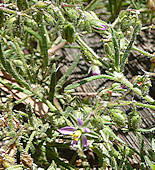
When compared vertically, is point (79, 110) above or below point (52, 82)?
below

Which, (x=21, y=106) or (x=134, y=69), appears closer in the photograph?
(x=21, y=106)

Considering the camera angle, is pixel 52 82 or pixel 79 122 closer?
pixel 79 122

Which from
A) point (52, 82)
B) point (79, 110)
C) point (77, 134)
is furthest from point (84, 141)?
point (52, 82)

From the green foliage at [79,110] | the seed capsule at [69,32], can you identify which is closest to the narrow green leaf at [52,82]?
the green foliage at [79,110]

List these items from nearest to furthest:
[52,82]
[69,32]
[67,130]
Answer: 1. [69,32]
2. [67,130]
3. [52,82]

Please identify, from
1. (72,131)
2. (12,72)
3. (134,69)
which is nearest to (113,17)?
(134,69)

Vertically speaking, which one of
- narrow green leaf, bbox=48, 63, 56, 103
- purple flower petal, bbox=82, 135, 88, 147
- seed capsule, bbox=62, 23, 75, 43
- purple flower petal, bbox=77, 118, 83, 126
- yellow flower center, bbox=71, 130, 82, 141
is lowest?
purple flower petal, bbox=82, 135, 88, 147

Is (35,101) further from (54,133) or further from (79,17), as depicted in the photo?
(79,17)

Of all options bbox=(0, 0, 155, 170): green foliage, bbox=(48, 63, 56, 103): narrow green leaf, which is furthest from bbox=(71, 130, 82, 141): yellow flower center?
bbox=(48, 63, 56, 103): narrow green leaf

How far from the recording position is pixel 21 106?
1.47 m

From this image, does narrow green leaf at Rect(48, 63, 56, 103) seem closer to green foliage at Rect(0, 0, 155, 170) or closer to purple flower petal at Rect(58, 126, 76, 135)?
green foliage at Rect(0, 0, 155, 170)

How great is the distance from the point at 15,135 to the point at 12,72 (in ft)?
0.97

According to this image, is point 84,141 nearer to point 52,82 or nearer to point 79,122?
point 79,122

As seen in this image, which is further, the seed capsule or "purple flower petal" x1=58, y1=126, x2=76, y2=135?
"purple flower petal" x1=58, y1=126, x2=76, y2=135
